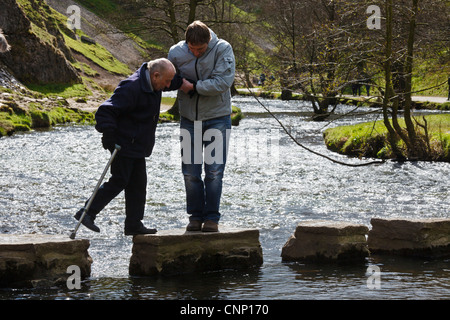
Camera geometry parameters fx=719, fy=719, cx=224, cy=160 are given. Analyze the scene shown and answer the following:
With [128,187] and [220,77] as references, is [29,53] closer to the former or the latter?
[128,187]

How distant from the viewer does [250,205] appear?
42.9 ft

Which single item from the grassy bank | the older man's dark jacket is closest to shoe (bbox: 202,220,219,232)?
the older man's dark jacket

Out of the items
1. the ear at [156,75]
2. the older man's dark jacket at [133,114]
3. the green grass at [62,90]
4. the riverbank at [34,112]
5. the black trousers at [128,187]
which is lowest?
the black trousers at [128,187]

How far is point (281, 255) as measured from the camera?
9242 mm

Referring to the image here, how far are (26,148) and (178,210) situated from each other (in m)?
10.1

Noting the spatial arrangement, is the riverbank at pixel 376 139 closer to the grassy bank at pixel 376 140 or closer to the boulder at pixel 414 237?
the grassy bank at pixel 376 140

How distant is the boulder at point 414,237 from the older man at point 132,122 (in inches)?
130

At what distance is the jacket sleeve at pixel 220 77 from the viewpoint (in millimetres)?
8016

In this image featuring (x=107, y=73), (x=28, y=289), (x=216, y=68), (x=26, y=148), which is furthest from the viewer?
(x=107, y=73)

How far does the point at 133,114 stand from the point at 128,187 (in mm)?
923

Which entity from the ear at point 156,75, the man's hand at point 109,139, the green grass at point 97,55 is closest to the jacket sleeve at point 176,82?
the ear at point 156,75
